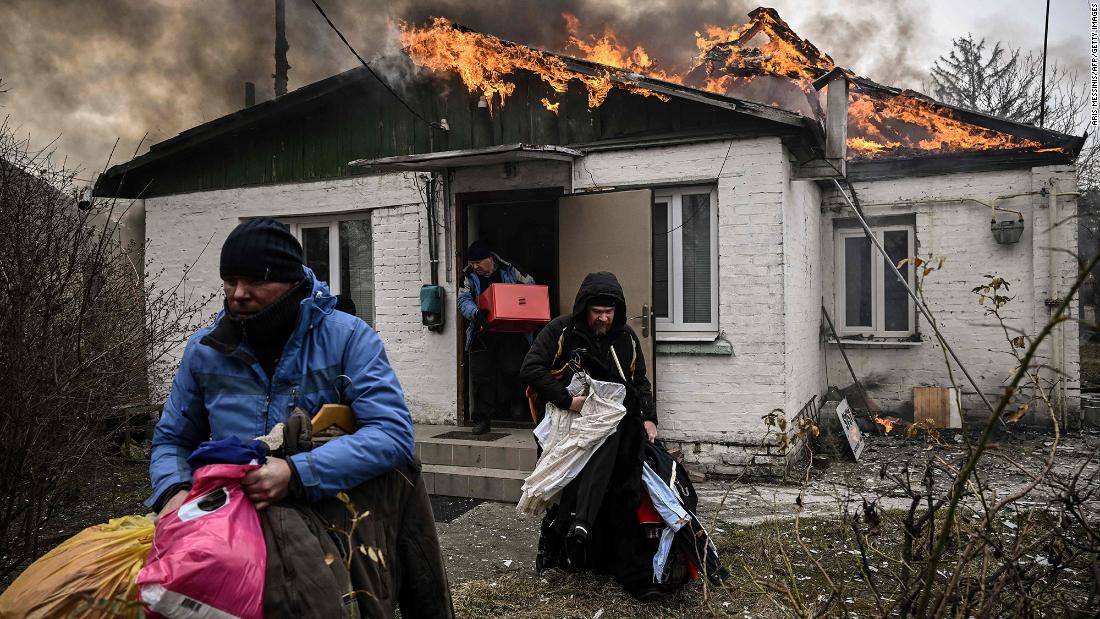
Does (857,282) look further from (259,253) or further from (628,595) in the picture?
(259,253)

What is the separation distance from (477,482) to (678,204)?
3.55 meters

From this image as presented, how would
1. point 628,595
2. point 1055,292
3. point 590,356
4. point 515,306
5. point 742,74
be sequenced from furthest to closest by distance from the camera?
point 742,74 < point 1055,292 < point 515,306 < point 590,356 < point 628,595

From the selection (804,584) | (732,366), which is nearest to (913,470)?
(732,366)

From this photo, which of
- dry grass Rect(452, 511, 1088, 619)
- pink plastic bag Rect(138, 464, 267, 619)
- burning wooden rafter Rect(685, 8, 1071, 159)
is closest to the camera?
pink plastic bag Rect(138, 464, 267, 619)

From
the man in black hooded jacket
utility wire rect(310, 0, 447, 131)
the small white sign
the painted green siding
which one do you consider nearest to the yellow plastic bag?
the man in black hooded jacket

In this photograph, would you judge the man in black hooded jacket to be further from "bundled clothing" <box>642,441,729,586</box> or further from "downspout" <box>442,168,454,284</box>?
"downspout" <box>442,168,454,284</box>

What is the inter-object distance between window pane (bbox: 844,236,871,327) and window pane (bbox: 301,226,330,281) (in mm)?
7299

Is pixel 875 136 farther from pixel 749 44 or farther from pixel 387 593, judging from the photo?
pixel 387 593

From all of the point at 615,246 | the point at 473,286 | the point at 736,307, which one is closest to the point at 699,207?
the point at 615,246

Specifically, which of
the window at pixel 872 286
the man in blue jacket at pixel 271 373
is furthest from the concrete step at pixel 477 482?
the window at pixel 872 286

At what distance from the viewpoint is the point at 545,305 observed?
7.41 metres

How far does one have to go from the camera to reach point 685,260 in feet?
25.8

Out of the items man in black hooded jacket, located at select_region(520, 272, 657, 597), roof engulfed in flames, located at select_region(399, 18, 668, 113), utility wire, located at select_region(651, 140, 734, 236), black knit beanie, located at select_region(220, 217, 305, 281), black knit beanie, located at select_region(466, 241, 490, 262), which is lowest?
man in black hooded jacket, located at select_region(520, 272, 657, 597)

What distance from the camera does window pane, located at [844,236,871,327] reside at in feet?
35.0
